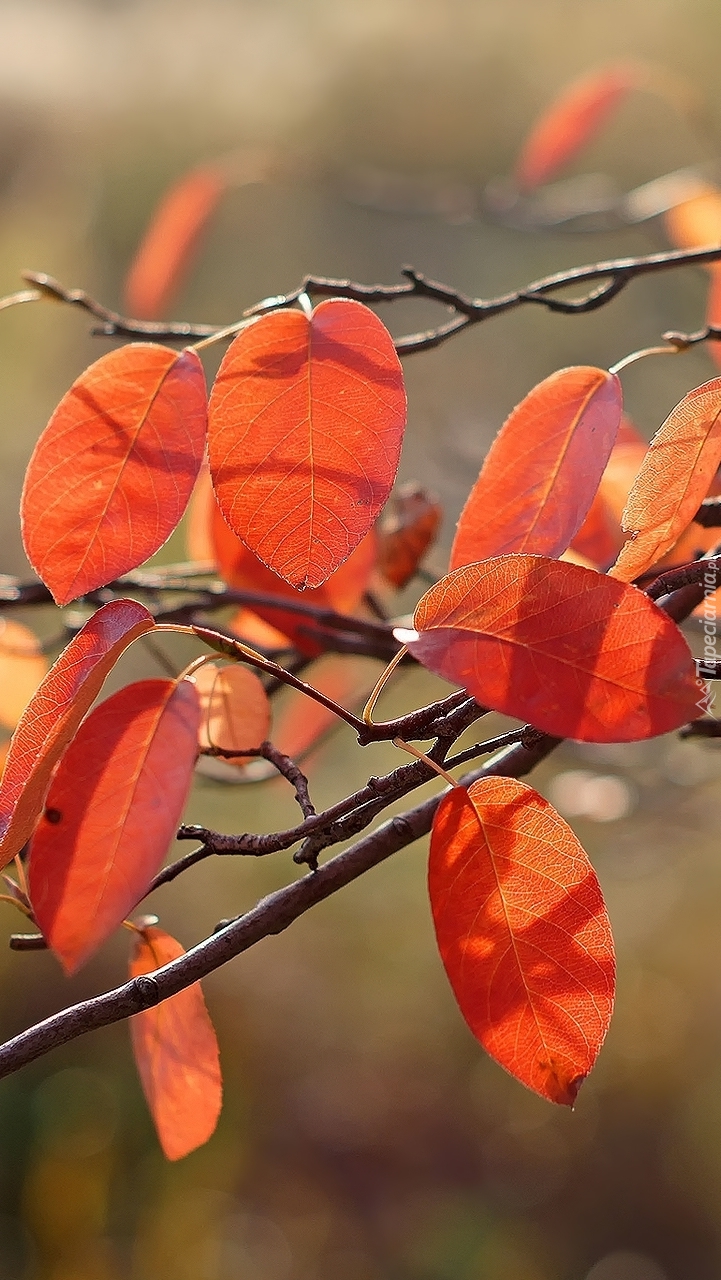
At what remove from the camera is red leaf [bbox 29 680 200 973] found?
186 mm

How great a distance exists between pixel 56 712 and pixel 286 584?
0.25 m

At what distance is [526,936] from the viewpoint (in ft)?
0.73

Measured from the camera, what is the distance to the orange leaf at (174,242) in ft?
2.60

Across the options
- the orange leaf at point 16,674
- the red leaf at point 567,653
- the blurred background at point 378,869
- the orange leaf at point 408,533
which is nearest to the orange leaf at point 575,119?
the blurred background at point 378,869

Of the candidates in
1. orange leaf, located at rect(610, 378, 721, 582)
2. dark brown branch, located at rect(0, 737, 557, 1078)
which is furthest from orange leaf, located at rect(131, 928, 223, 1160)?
orange leaf, located at rect(610, 378, 721, 582)

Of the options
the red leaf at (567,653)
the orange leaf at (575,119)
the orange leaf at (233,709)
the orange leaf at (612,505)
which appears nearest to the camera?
the red leaf at (567,653)

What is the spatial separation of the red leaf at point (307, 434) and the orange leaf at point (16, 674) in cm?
25

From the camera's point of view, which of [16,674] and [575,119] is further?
[575,119]

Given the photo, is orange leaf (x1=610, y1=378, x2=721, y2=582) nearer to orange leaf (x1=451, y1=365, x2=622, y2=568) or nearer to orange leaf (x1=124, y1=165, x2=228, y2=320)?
orange leaf (x1=451, y1=365, x2=622, y2=568)

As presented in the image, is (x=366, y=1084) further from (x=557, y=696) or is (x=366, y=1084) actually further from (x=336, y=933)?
(x=557, y=696)

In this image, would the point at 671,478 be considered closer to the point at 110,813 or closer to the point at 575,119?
the point at 110,813

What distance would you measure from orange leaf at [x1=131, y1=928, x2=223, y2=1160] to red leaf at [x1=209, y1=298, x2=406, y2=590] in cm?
12

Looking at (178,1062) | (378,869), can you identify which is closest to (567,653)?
(178,1062)

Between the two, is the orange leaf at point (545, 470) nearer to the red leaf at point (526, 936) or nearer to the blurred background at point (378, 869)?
the red leaf at point (526, 936)
